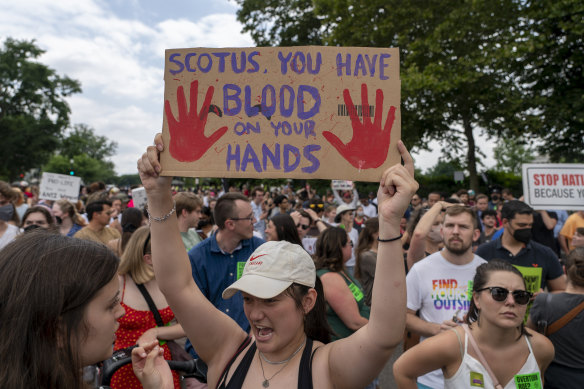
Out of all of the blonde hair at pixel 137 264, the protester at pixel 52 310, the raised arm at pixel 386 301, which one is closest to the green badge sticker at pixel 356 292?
the blonde hair at pixel 137 264

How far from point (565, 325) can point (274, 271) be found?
2.35 m

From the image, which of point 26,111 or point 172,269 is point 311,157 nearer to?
point 172,269

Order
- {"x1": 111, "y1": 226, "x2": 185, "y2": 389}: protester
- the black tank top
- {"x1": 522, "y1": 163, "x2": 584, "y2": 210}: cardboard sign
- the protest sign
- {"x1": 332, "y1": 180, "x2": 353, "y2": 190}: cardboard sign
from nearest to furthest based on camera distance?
the black tank top < {"x1": 111, "y1": 226, "x2": 185, "y2": 389}: protester < {"x1": 522, "y1": 163, "x2": 584, "y2": 210}: cardboard sign < the protest sign < {"x1": 332, "y1": 180, "x2": 353, "y2": 190}: cardboard sign

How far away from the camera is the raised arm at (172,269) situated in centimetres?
204

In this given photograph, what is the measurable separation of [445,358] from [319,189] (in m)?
30.0

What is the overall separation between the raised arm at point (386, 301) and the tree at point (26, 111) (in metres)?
48.8

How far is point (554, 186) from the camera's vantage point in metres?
6.66

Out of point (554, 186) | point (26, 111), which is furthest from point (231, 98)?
point (26, 111)

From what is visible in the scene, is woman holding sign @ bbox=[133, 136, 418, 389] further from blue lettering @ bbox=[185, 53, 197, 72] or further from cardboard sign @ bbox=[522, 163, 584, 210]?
cardboard sign @ bbox=[522, 163, 584, 210]

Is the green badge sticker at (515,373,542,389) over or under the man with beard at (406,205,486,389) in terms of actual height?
under

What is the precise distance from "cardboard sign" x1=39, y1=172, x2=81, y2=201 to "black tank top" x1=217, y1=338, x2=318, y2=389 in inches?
390

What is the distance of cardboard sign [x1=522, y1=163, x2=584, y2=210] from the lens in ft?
21.5

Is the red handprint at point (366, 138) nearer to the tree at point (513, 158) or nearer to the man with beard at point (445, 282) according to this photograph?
the man with beard at point (445, 282)

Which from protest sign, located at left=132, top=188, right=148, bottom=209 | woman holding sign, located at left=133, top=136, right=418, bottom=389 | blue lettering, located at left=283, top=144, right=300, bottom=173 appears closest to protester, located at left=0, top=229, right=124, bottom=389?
woman holding sign, located at left=133, top=136, right=418, bottom=389
